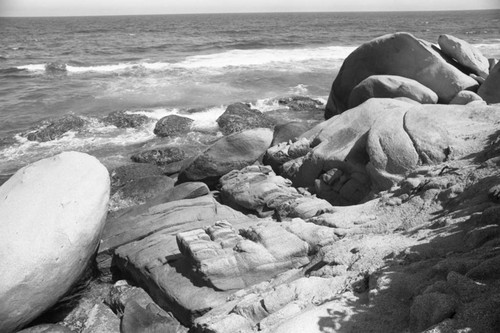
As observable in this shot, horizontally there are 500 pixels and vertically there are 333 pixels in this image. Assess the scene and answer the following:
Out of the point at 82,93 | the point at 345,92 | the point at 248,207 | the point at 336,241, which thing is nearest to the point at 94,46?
the point at 82,93

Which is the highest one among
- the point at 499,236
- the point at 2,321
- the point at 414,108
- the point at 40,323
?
the point at 414,108

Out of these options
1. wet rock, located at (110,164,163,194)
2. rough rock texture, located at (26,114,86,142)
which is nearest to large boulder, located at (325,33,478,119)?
wet rock, located at (110,164,163,194)

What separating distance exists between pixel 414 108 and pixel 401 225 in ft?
11.8

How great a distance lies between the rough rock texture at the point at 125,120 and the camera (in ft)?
61.9

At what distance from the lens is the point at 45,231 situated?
7406mm

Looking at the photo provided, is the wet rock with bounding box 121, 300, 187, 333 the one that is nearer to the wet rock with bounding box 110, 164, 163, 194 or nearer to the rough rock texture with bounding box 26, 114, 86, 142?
the wet rock with bounding box 110, 164, 163, 194

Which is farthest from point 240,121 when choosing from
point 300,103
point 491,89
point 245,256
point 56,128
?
point 245,256

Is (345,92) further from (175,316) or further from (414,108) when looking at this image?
(175,316)

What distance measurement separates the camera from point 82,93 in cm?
2514

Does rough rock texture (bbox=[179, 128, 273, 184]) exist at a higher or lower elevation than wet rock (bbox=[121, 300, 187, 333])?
higher

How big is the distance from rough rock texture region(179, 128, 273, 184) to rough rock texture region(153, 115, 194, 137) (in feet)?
17.4

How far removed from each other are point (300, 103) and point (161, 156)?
8521 millimetres

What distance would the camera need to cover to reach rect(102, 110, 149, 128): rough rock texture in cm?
1886

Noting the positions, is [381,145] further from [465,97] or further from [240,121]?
[240,121]
